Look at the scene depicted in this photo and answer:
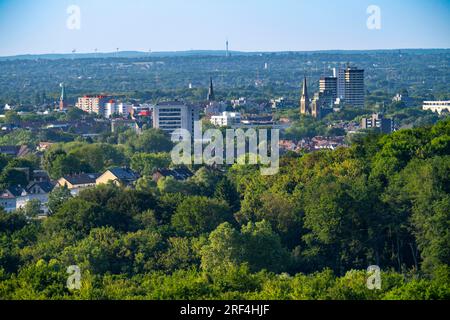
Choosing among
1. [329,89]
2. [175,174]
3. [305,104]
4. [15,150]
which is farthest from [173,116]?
[329,89]

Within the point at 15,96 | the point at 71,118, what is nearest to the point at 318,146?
the point at 71,118

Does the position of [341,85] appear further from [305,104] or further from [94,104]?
[94,104]

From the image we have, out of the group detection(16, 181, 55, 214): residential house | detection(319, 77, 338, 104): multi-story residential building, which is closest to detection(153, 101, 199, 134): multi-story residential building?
detection(319, 77, 338, 104): multi-story residential building

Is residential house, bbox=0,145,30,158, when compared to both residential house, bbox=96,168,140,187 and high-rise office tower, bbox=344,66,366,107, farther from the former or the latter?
high-rise office tower, bbox=344,66,366,107

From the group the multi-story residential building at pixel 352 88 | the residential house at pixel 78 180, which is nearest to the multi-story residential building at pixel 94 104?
the multi-story residential building at pixel 352 88

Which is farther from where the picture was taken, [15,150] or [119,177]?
[15,150]
